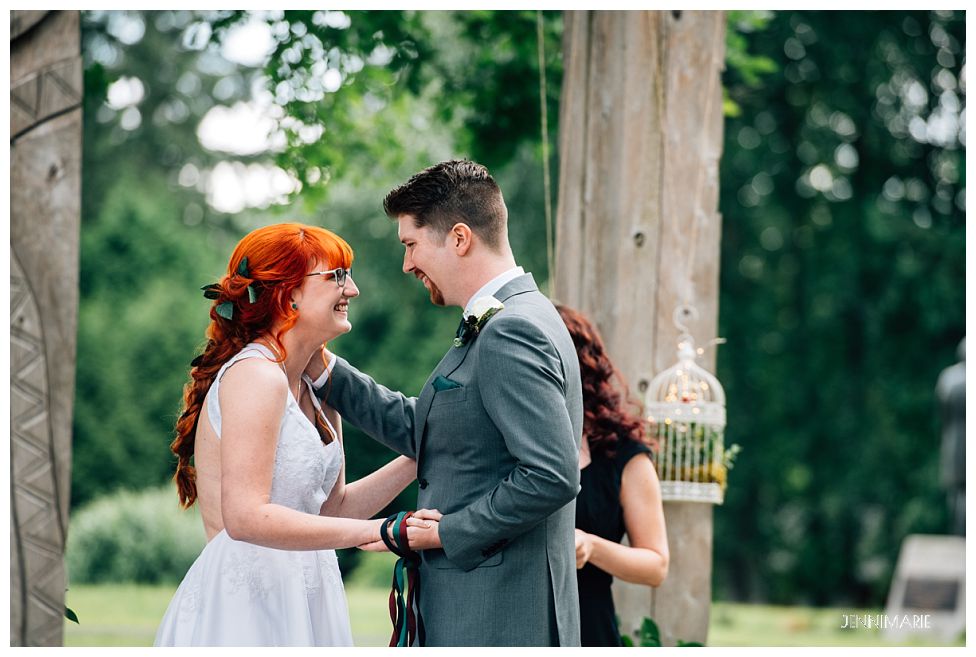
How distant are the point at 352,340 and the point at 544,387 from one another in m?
11.7

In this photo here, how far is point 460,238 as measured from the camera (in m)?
2.99

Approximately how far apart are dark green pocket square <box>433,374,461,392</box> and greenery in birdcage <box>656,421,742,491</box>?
159cm

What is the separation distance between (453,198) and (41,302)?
69.4 inches

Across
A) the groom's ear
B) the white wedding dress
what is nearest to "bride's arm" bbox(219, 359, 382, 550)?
the white wedding dress

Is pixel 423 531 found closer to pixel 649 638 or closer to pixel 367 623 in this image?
pixel 649 638

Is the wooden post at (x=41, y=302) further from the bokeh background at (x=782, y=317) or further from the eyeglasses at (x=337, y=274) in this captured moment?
the bokeh background at (x=782, y=317)

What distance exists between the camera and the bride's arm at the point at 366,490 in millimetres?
3389

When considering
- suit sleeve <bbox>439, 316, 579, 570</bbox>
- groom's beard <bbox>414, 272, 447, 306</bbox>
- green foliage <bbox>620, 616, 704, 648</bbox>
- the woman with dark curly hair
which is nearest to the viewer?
suit sleeve <bbox>439, 316, 579, 570</bbox>

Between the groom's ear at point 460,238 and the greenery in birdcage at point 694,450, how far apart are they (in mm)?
1633

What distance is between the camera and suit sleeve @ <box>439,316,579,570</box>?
2.71m

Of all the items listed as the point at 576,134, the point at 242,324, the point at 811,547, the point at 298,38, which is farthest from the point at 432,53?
the point at 811,547

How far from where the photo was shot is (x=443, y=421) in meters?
2.95

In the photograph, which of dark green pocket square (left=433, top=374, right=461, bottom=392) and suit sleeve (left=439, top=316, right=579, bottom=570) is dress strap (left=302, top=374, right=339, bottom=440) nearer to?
dark green pocket square (left=433, top=374, right=461, bottom=392)

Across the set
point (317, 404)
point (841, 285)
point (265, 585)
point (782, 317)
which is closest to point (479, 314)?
point (317, 404)
